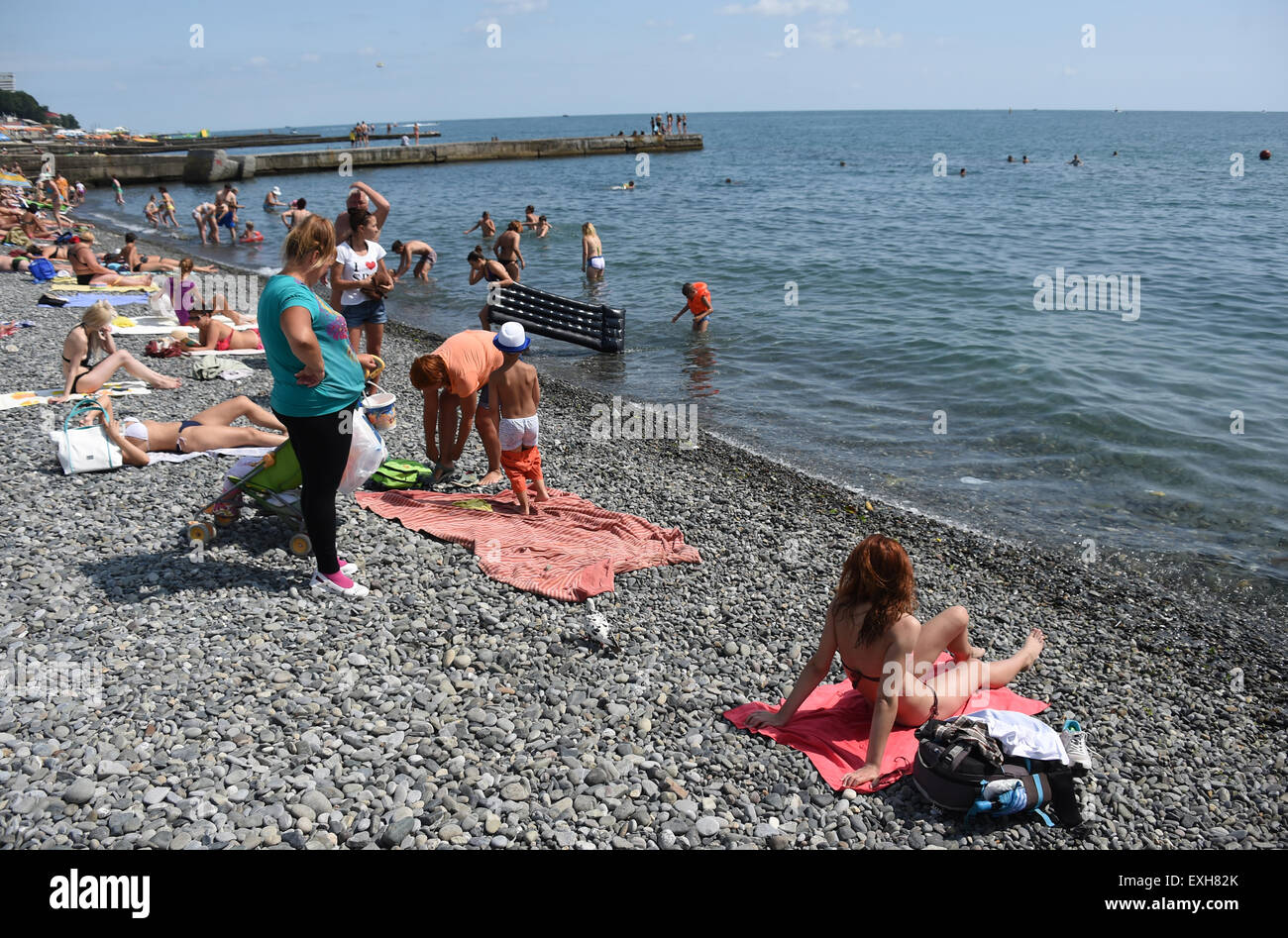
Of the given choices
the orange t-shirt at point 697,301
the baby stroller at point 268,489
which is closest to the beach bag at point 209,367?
the baby stroller at point 268,489

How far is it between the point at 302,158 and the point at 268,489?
5903cm

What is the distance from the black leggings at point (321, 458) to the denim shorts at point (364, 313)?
4.27m

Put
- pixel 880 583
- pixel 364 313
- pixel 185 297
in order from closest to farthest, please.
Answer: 1. pixel 880 583
2. pixel 364 313
3. pixel 185 297

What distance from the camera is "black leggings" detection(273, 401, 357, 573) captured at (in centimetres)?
470

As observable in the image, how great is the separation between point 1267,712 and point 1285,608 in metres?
1.99

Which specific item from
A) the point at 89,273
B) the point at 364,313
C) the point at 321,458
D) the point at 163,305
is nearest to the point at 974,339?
the point at 364,313

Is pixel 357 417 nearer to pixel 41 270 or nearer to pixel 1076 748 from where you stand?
pixel 1076 748

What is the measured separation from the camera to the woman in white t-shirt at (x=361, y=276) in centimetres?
849

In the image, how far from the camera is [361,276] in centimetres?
863

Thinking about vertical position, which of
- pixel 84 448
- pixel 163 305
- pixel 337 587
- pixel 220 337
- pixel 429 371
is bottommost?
pixel 337 587

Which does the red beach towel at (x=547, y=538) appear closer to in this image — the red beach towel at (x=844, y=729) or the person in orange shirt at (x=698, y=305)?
the red beach towel at (x=844, y=729)

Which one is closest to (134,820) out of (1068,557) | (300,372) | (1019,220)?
(300,372)

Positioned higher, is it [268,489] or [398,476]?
[268,489]

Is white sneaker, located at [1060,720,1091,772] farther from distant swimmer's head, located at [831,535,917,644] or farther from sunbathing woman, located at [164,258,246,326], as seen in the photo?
sunbathing woman, located at [164,258,246,326]
